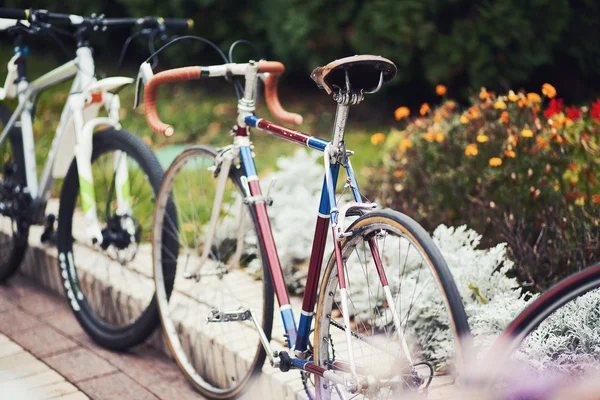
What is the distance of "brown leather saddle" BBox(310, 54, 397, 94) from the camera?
80.7 inches

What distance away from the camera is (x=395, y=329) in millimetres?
2049

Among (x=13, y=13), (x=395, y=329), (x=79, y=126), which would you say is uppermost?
(x=13, y=13)

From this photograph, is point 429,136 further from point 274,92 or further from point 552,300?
point 552,300

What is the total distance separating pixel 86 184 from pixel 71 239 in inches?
18.6

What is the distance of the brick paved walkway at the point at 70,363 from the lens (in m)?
3.00

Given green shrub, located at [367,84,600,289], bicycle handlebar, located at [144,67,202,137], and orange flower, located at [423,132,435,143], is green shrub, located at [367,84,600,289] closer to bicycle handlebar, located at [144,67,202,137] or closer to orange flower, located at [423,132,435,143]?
orange flower, located at [423,132,435,143]

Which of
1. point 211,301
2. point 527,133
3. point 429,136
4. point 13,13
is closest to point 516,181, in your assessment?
point 527,133

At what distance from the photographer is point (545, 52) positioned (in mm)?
6227

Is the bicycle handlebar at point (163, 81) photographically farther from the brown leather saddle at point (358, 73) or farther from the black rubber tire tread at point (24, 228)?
the black rubber tire tread at point (24, 228)

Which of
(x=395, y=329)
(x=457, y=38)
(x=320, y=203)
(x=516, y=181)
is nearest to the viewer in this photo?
(x=395, y=329)

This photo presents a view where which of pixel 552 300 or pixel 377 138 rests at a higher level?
pixel 377 138

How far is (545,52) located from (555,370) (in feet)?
15.1

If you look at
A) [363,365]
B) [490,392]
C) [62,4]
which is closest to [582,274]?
[490,392]

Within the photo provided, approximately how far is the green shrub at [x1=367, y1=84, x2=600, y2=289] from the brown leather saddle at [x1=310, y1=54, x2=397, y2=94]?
115cm
